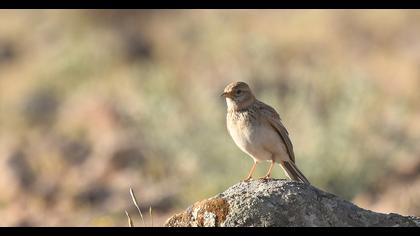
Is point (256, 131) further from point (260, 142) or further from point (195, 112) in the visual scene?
point (195, 112)

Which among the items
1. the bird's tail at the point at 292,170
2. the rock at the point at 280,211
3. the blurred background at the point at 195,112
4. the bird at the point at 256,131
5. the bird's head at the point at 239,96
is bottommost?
the rock at the point at 280,211

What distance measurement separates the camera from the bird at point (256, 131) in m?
7.64

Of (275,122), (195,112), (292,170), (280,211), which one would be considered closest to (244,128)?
(275,122)

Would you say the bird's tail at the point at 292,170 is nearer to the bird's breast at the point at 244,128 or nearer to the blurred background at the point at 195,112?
the bird's breast at the point at 244,128

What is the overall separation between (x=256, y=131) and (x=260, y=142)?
0.10m

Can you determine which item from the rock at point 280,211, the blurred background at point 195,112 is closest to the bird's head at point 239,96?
the rock at point 280,211

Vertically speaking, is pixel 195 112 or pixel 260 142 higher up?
pixel 195 112

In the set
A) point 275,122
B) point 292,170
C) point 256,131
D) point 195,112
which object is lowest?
point 292,170

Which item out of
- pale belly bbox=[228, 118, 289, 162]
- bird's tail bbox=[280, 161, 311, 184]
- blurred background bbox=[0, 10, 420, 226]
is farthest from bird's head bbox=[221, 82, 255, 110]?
blurred background bbox=[0, 10, 420, 226]

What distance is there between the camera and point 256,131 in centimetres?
768

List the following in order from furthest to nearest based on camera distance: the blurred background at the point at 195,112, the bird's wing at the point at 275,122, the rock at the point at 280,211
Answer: the blurred background at the point at 195,112 < the bird's wing at the point at 275,122 < the rock at the point at 280,211
